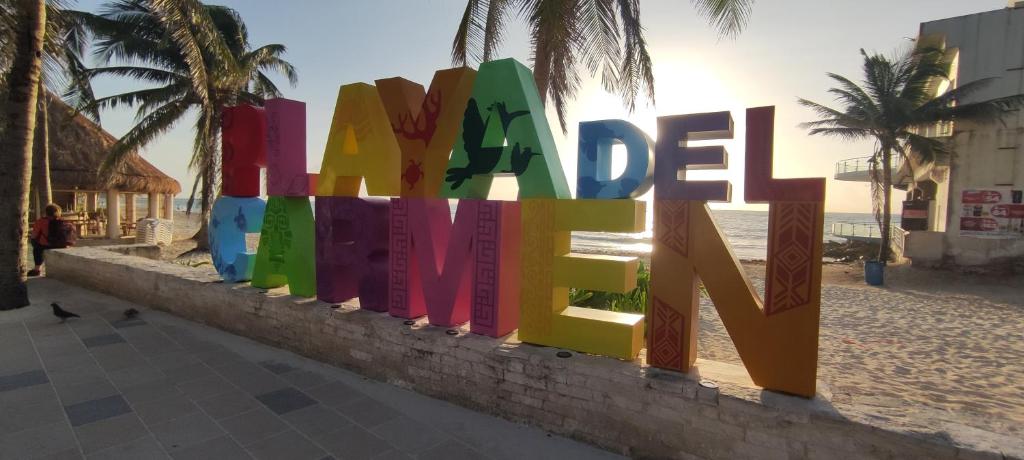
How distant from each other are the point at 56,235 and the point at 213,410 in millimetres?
10956

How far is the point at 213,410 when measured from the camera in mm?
4145

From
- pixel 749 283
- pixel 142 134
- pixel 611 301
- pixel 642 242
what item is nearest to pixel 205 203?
pixel 142 134

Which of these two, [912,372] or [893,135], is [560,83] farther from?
[893,135]

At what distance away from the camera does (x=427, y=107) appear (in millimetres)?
5035

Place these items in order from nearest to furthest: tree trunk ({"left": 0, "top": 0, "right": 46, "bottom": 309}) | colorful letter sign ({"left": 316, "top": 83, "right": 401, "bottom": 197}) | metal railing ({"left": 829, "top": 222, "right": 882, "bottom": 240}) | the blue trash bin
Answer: colorful letter sign ({"left": 316, "top": 83, "right": 401, "bottom": 197}) < tree trunk ({"left": 0, "top": 0, "right": 46, "bottom": 309}) < the blue trash bin < metal railing ({"left": 829, "top": 222, "right": 882, "bottom": 240})

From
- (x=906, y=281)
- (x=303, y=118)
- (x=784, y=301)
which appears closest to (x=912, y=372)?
(x=784, y=301)

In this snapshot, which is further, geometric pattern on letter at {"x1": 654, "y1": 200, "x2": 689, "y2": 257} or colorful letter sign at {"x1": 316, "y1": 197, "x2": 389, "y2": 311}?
colorful letter sign at {"x1": 316, "y1": 197, "x2": 389, "y2": 311}

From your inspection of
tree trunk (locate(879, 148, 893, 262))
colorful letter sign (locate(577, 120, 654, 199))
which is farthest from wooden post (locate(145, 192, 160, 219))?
tree trunk (locate(879, 148, 893, 262))

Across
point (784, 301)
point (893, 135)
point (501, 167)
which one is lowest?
point (784, 301)

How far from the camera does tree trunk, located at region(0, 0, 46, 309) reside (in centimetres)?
707

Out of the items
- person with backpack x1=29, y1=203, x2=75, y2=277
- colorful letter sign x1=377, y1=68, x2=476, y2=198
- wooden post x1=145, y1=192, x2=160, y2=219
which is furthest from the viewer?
wooden post x1=145, y1=192, x2=160, y2=219

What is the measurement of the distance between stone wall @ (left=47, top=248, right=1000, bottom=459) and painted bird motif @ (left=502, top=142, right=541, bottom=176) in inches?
66.9

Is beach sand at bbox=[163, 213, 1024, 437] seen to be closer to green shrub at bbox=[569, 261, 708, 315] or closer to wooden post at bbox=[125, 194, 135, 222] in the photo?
green shrub at bbox=[569, 261, 708, 315]

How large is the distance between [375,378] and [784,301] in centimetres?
410
